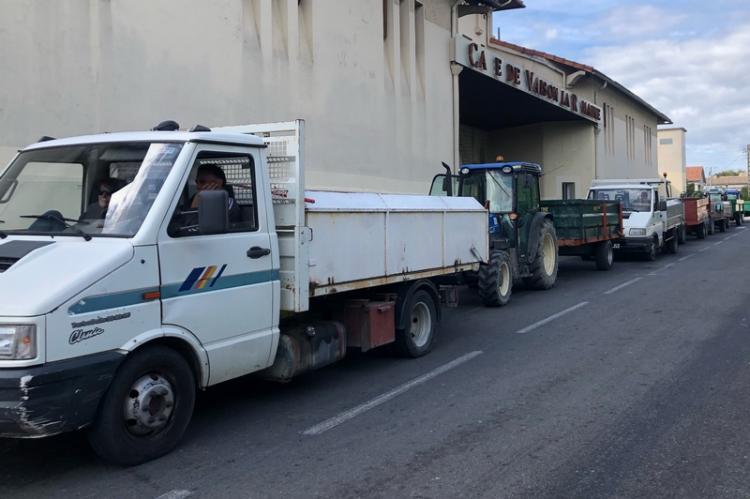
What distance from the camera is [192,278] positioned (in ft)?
16.8

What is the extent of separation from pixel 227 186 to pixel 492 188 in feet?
27.8

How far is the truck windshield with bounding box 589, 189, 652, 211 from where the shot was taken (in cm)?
2023

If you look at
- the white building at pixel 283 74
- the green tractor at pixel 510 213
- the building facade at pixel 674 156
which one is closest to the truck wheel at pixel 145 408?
the white building at pixel 283 74

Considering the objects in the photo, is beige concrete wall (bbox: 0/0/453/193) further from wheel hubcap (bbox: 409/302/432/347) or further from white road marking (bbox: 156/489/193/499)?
white road marking (bbox: 156/489/193/499)

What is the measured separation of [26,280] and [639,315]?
364 inches

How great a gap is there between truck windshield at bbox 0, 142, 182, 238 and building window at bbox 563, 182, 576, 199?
29211mm

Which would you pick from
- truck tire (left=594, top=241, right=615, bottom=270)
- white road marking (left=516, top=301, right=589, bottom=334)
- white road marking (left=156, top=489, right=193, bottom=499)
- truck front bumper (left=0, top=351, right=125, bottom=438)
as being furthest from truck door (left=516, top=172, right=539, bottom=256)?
truck front bumper (left=0, top=351, right=125, bottom=438)

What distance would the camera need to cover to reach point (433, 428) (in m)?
5.61

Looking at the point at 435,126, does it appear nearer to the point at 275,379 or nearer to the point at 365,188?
the point at 365,188

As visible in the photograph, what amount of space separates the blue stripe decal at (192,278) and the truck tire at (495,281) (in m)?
7.50

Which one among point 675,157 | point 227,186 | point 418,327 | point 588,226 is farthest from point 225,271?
point 675,157

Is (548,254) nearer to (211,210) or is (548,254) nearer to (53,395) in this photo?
(211,210)

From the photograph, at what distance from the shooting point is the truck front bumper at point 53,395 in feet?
13.4

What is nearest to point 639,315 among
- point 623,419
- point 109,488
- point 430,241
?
point 430,241
